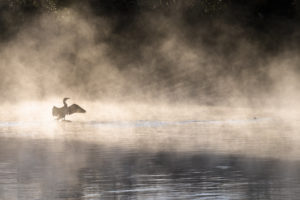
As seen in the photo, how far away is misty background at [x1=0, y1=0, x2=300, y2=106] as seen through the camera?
A: 49.8 m

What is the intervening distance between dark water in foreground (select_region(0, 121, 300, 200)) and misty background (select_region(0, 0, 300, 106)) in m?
23.9

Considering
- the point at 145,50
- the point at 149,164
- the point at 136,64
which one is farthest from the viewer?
the point at 145,50

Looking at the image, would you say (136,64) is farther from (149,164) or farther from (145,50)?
(149,164)

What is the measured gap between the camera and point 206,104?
4162 cm

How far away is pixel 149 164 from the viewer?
16.3m

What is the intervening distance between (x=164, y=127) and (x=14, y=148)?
7388 mm

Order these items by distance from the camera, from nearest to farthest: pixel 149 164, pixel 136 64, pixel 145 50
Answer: pixel 149 164
pixel 136 64
pixel 145 50

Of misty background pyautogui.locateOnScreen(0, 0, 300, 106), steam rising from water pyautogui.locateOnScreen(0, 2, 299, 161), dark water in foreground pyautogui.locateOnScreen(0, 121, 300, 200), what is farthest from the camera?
misty background pyautogui.locateOnScreen(0, 0, 300, 106)

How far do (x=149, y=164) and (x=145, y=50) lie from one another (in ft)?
123

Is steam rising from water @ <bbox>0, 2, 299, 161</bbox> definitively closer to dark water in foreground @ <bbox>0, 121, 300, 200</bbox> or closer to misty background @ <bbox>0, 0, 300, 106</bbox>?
misty background @ <bbox>0, 0, 300, 106</bbox>

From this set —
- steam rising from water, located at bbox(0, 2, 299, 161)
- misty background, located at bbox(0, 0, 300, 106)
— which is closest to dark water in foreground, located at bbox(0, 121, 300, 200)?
steam rising from water, located at bbox(0, 2, 299, 161)

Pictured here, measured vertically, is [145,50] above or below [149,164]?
above

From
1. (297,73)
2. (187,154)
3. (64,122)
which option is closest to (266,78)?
(297,73)

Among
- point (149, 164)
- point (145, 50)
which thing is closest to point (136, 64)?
point (145, 50)
